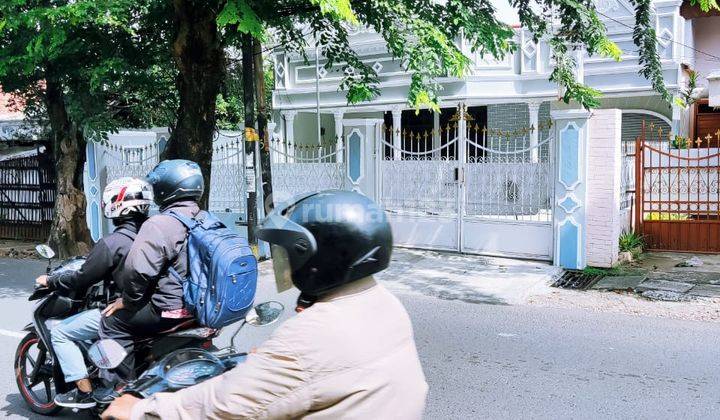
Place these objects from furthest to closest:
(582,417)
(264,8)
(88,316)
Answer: (264,8) → (582,417) → (88,316)

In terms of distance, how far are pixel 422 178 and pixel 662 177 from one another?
3664 mm

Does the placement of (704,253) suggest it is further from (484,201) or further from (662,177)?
(484,201)

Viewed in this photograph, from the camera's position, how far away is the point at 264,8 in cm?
853

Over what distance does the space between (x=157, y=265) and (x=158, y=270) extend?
0.10 feet

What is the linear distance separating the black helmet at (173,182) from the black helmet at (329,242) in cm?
216

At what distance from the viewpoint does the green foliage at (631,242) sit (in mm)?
10000

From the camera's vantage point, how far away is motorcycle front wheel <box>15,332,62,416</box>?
4.48m

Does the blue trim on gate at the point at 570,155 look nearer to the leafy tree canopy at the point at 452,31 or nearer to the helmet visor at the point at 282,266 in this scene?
the leafy tree canopy at the point at 452,31

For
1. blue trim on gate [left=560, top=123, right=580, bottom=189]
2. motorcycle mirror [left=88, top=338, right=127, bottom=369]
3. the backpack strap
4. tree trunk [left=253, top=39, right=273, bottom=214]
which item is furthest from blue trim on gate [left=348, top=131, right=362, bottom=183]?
motorcycle mirror [left=88, top=338, right=127, bottom=369]

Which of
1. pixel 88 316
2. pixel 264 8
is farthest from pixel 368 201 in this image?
pixel 264 8

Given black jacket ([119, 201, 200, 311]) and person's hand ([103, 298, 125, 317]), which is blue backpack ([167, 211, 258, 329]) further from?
person's hand ([103, 298, 125, 317])

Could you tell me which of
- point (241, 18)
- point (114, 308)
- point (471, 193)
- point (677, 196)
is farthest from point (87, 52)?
point (677, 196)

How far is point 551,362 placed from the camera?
18.0 ft

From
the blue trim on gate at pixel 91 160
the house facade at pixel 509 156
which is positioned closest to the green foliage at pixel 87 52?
the blue trim on gate at pixel 91 160
